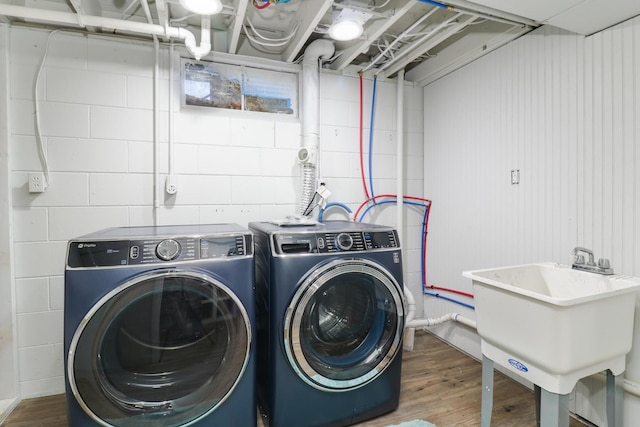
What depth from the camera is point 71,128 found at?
1941 millimetres

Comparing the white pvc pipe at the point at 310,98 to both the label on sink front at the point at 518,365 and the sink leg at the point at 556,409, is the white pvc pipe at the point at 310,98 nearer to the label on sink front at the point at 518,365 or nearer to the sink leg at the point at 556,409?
the label on sink front at the point at 518,365

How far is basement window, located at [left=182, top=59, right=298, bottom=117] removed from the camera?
7.13ft

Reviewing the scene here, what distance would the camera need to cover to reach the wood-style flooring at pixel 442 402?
5.56 ft

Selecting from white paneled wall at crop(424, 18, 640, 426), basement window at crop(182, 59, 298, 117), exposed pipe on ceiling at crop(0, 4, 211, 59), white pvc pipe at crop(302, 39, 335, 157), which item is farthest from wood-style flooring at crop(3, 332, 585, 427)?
exposed pipe on ceiling at crop(0, 4, 211, 59)

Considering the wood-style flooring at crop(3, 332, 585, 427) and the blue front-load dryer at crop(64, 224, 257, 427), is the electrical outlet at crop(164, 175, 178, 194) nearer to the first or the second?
the blue front-load dryer at crop(64, 224, 257, 427)

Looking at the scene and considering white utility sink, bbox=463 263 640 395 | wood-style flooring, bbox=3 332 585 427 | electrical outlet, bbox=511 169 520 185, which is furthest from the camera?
electrical outlet, bbox=511 169 520 185

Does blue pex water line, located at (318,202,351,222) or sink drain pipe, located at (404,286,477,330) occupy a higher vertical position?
blue pex water line, located at (318,202,351,222)

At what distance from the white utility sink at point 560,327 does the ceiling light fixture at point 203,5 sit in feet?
5.82

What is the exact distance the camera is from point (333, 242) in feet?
5.39

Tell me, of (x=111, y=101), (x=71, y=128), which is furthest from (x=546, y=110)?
(x=71, y=128)

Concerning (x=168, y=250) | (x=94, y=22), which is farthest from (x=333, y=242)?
(x=94, y=22)

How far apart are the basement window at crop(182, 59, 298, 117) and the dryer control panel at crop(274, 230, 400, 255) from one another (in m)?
1.17

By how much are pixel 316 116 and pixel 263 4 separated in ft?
2.46

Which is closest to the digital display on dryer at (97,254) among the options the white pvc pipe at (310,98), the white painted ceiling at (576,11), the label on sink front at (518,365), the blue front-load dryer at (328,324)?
the blue front-load dryer at (328,324)
